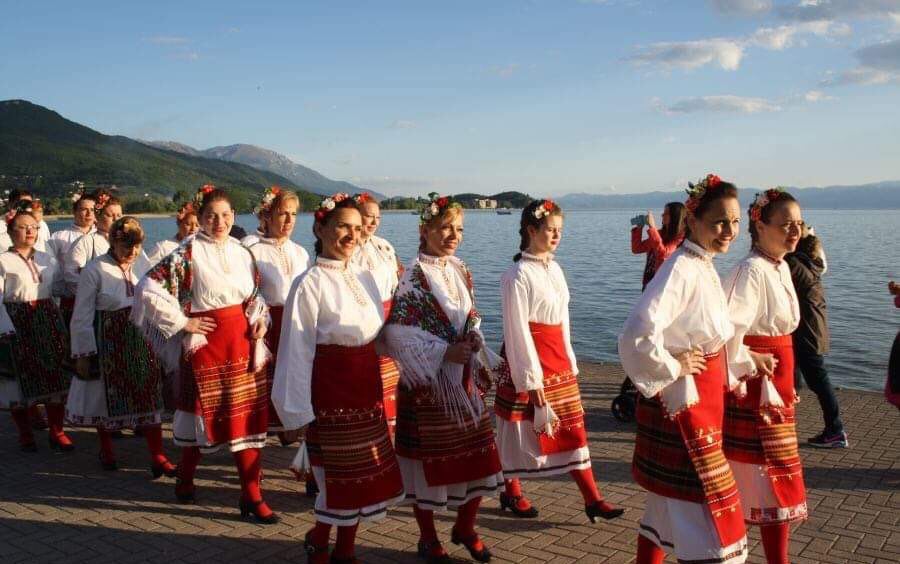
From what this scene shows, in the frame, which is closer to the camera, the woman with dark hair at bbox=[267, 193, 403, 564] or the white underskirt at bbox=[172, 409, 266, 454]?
the woman with dark hair at bbox=[267, 193, 403, 564]

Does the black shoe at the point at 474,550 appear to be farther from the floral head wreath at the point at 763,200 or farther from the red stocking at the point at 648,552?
the floral head wreath at the point at 763,200

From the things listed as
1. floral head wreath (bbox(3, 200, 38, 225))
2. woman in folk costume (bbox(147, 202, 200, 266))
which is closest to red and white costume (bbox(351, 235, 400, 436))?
woman in folk costume (bbox(147, 202, 200, 266))

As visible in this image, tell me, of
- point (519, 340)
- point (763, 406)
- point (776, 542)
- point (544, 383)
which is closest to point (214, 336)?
point (519, 340)

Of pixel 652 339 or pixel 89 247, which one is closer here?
pixel 652 339

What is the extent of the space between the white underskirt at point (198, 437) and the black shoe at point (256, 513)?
1.18 feet

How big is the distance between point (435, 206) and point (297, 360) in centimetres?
124

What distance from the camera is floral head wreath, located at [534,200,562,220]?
15.7ft

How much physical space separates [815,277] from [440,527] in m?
3.98

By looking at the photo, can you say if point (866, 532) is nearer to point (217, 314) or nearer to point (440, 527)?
point (440, 527)

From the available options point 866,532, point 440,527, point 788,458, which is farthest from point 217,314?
point 866,532

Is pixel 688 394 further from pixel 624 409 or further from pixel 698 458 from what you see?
pixel 624 409

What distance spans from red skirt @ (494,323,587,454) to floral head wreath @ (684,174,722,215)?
4.83 ft

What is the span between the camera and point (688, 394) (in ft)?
10.9

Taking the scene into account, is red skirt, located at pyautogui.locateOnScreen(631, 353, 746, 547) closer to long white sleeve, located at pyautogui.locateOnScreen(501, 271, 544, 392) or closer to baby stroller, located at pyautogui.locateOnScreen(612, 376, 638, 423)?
long white sleeve, located at pyautogui.locateOnScreen(501, 271, 544, 392)
